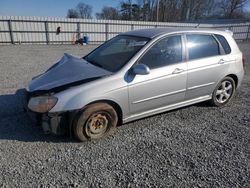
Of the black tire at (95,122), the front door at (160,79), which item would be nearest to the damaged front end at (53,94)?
the black tire at (95,122)

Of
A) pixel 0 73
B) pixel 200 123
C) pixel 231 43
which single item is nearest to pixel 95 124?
pixel 200 123

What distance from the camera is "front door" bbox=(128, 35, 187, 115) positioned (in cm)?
331

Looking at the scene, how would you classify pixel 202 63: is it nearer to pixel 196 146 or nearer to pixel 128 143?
pixel 196 146

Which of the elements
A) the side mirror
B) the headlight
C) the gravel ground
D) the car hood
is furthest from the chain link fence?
the side mirror

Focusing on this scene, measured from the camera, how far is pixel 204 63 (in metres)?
3.93

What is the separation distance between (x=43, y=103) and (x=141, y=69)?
150cm

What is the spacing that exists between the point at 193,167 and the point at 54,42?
17692 millimetres

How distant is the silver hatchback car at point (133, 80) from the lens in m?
2.92

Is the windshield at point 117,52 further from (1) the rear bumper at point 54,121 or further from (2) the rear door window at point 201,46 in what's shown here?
(1) the rear bumper at point 54,121

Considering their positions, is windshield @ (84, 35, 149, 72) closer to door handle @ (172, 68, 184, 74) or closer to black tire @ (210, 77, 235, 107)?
door handle @ (172, 68, 184, 74)

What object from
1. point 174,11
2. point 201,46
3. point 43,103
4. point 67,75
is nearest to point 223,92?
point 201,46

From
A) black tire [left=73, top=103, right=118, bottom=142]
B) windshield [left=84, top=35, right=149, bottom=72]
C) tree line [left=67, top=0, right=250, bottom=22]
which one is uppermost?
tree line [left=67, top=0, right=250, bottom=22]

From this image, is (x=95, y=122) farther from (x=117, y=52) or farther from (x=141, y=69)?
(x=117, y=52)

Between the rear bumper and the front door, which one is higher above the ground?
the front door
